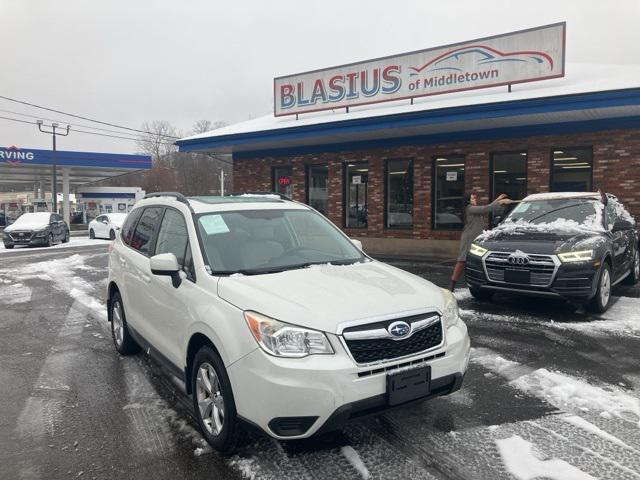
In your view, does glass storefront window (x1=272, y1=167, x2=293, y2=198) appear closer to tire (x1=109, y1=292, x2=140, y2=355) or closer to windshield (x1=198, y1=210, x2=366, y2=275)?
tire (x1=109, y1=292, x2=140, y2=355)

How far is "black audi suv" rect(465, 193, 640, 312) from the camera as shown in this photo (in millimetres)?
6605

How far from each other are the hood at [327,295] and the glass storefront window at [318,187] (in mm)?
13750

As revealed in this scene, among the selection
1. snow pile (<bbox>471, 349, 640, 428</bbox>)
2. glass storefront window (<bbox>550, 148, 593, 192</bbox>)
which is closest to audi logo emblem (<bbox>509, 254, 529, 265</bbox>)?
snow pile (<bbox>471, 349, 640, 428</bbox>)

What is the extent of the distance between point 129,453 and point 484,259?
548 centimetres

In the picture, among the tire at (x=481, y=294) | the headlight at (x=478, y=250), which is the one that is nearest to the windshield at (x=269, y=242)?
the headlight at (x=478, y=250)

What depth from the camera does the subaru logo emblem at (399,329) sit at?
3.05m

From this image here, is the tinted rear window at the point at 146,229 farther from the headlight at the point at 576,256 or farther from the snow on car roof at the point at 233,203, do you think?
the headlight at the point at 576,256

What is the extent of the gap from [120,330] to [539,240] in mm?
5642

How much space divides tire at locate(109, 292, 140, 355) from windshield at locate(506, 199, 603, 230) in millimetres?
6161

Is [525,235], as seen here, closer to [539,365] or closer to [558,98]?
[539,365]

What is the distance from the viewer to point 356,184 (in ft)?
54.9

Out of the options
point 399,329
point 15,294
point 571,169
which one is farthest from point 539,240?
point 15,294

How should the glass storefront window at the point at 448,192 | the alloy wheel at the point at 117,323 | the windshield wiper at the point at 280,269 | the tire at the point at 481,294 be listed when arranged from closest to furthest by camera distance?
the windshield wiper at the point at 280,269, the alloy wheel at the point at 117,323, the tire at the point at 481,294, the glass storefront window at the point at 448,192

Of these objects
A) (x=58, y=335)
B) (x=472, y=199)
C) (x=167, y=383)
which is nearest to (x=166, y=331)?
(x=167, y=383)
